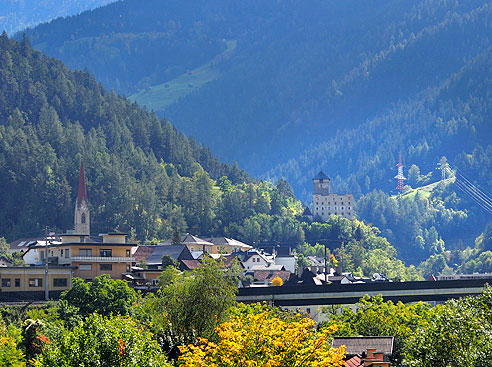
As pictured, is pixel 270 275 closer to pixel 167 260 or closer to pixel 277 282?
pixel 277 282

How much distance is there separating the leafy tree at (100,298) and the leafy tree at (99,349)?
167 ft

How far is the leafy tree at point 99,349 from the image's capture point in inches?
1927

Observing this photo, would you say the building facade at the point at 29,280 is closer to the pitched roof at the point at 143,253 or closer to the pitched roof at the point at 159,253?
the pitched roof at the point at 159,253

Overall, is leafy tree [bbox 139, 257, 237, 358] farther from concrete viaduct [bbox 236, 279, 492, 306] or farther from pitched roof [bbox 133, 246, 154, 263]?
pitched roof [bbox 133, 246, 154, 263]

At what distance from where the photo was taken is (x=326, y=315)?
403ft

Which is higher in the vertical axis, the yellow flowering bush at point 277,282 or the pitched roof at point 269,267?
the pitched roof at point 269,267

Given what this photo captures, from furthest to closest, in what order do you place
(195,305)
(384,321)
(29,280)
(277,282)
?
1. (277,282)
2. (29,280)
3. (384,321)
4. (195,305)

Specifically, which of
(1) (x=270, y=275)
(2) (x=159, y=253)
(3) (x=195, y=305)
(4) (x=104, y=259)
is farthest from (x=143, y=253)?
(3) (x=195, y=305)

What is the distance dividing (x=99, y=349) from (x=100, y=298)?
55829 millimetres

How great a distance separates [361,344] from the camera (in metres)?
69.6

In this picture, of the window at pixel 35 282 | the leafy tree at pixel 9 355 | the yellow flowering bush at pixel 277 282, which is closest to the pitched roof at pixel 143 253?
the yellow flowering bush at pixel 277 282

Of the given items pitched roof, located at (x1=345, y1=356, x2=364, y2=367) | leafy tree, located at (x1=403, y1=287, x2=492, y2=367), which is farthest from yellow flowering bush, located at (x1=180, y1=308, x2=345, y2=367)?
pitched roof, located at (x1=345, y1=356, x2=364, y2=367)

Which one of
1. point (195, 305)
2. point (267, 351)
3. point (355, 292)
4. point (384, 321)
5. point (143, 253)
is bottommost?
point (267, 351)

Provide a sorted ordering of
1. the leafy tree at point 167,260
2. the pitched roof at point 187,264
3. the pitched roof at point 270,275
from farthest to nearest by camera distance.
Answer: the pitched roof at point 270,275 < the pitched roof at point 187,264 < the leafy tree at point 167,260
